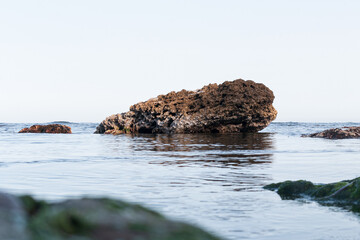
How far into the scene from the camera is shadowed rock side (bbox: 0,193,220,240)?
5.30 ft

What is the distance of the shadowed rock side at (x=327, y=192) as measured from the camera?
252 inches

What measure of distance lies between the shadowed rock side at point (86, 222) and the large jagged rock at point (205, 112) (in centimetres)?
3330

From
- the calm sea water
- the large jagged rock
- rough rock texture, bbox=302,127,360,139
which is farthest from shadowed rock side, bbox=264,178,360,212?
the large jagged rock

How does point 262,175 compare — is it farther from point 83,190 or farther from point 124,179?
point 83,190

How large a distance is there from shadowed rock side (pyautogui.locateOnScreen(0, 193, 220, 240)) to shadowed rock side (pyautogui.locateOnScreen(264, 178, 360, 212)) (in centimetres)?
484

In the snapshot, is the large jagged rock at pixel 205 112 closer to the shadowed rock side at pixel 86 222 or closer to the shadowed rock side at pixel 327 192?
the shadowed rock side at pixel 327 192

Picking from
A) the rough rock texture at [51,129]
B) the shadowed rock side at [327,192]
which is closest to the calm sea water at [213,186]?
the shadowed rock side at [327,192]

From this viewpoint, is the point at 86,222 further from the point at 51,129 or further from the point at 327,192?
the point at 51,129

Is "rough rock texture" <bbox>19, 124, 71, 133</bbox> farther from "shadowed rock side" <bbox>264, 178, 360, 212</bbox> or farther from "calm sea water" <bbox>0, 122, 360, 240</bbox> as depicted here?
"shadowed rock side" <bbox>264, 178, 360, 212</bbox>

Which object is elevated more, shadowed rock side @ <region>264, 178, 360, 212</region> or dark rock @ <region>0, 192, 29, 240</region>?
dark rock @ <region>0, 192, 29, 240</region>

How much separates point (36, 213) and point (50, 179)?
7.61m

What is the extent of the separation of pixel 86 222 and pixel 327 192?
19.6 ft

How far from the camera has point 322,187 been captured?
23.3ft

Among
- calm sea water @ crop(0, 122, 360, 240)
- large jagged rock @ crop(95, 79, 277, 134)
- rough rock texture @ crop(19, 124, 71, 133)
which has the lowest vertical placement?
calm sea water @ crop(0, 122, 360, 240)
